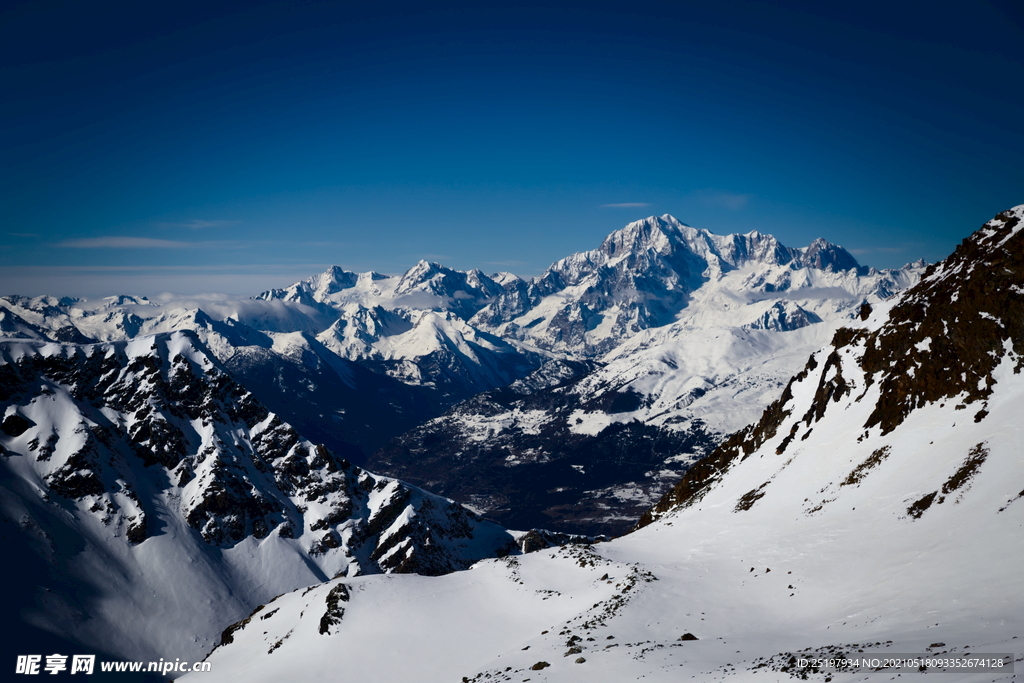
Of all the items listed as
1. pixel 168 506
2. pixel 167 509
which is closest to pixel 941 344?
pixel 167 509

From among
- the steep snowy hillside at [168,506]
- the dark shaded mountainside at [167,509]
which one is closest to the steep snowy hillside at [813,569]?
the steep snowy hillside at [168,506]

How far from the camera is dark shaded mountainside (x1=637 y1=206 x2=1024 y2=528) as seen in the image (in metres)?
59.6

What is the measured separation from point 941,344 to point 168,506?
565ft

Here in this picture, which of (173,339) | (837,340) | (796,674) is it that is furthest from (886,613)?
(173,339)

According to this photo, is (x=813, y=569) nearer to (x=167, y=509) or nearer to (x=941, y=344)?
(x=941, y=344)

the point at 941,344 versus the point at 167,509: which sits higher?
the point at 941,344

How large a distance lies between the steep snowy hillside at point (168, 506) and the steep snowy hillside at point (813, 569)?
5848cm

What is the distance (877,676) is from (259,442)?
617 feet

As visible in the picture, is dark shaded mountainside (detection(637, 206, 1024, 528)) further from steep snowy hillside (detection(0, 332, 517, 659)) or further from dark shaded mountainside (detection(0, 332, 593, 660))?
steep snowy hillside (detection(0, 332, 517, 659))

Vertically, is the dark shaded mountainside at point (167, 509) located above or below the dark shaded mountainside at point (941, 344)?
below

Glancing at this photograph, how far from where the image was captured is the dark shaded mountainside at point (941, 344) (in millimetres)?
59562

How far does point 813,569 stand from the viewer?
1921 inches

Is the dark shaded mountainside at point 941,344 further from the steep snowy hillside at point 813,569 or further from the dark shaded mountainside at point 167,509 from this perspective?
the dark shaded mountainside at point 167,509

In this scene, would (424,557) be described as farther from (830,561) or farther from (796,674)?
(796,674)
